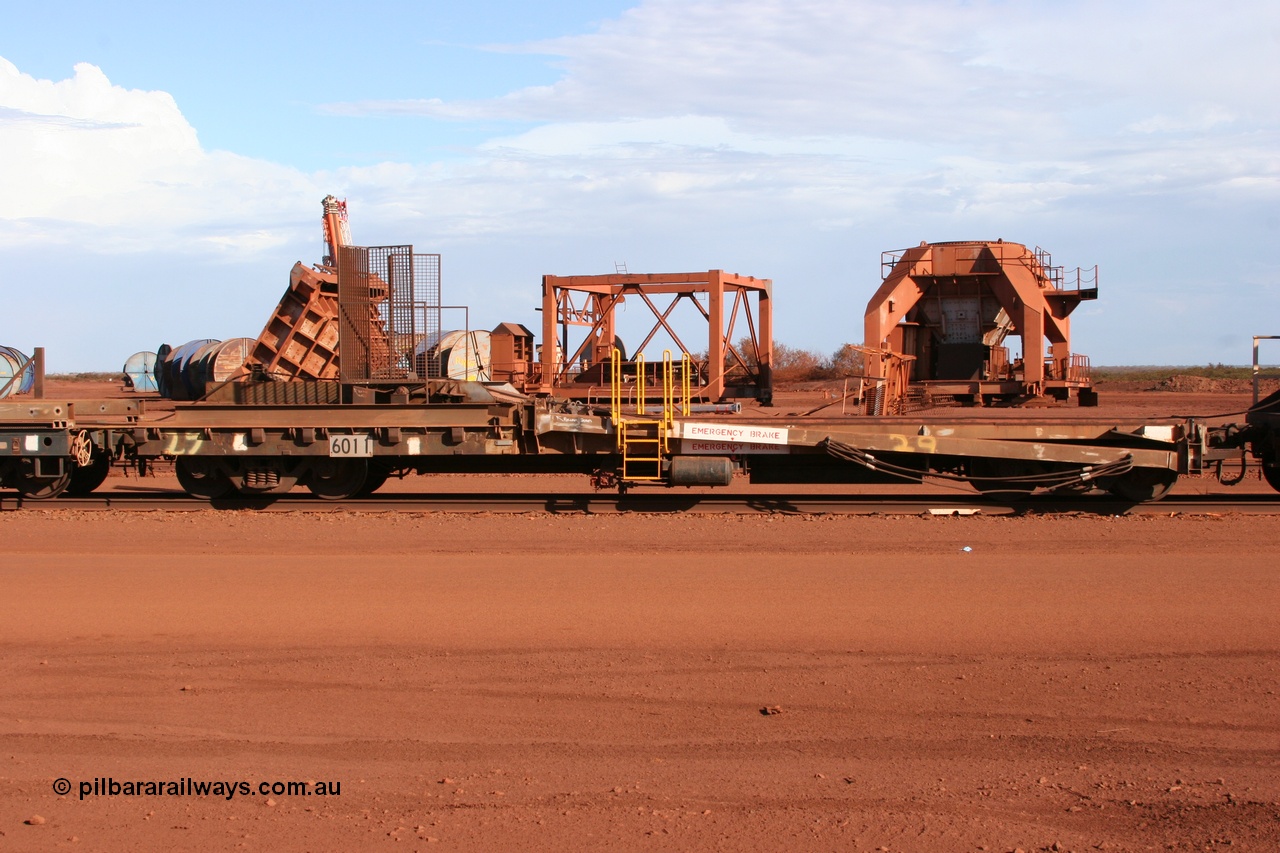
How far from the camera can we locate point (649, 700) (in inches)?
235

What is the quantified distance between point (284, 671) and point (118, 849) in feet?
7.21

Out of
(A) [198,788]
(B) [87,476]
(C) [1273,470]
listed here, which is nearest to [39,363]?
(B) [87,476]

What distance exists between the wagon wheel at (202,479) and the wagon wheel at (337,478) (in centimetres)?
111

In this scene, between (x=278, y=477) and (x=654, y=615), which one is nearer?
(x=654, y=615)

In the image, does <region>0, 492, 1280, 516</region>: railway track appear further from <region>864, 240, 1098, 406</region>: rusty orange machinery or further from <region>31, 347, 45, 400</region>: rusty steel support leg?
<region>864, 240, 1098, 406</region>: rusty orange machinery

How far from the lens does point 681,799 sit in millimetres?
4742

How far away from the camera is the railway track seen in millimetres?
13703

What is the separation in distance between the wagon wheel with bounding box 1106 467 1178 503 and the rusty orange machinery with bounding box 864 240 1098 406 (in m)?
16.6

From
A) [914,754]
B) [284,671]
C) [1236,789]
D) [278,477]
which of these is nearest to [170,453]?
[278,477]

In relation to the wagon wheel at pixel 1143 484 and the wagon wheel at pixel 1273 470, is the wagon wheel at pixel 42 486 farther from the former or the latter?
the wagon wheel at pixel 1273 470

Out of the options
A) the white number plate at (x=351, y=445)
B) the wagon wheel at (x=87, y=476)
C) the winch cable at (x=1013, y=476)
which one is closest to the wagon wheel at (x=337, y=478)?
the white number plate at (x=351, y=445)

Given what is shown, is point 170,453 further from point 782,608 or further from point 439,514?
point 782,608

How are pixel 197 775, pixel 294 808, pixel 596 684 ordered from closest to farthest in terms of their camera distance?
pixel 294 808 < pixel 197 775 < pixel 596 684

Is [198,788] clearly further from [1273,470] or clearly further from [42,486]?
[1273,470]
